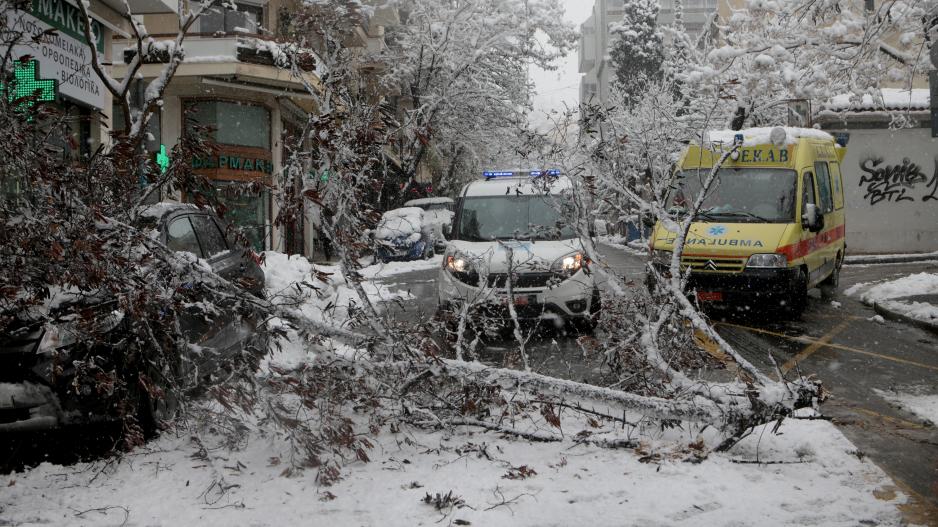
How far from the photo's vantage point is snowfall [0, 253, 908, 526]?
409 cm

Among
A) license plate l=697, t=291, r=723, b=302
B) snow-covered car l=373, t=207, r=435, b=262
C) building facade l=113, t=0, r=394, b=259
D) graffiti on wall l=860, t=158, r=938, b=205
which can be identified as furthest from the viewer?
snow-covered car l=373, t=207, r=435, b=262

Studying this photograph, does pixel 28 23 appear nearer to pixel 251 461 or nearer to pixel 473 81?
pixel 251 461

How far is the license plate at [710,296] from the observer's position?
10.4 m

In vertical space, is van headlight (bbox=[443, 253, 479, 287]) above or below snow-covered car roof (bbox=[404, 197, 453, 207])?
below

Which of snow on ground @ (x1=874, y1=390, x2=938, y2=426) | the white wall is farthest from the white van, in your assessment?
the white wall

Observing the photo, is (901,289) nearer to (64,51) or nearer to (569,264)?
(569,264)

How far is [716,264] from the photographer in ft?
34.0

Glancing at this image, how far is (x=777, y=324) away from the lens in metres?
10.7

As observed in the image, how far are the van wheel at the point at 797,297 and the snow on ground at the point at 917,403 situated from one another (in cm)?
364

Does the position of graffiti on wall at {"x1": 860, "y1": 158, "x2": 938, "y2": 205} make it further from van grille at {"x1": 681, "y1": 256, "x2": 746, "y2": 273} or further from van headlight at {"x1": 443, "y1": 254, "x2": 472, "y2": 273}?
van headlight at {"x1": 443, "y1": 254, "x2": 472, "y2": 273}

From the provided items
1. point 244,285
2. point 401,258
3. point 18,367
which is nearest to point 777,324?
point 244,285

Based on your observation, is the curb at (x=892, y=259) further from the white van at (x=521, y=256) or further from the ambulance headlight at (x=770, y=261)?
the white van at (x=521, y=256)

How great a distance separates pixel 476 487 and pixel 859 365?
5313 millimetres

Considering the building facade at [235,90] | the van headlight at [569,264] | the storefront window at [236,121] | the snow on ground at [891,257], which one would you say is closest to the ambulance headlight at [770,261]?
the van headlight at [569,264]
